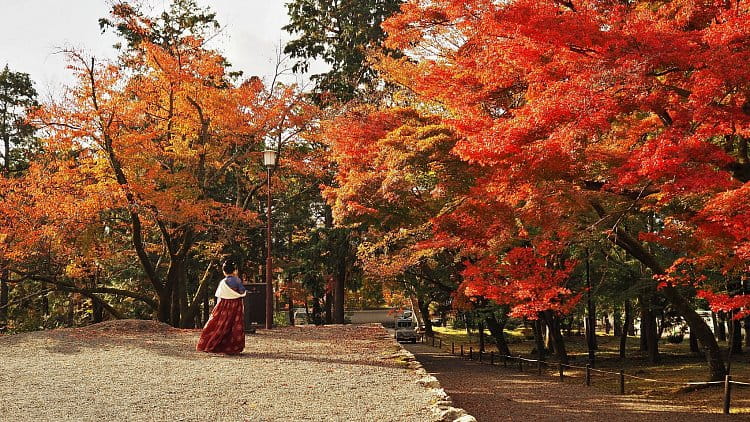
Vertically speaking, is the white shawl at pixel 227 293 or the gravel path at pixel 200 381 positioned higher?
the white shawl at pixel 227 293

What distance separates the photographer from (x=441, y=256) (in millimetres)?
25188

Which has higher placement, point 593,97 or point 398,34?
point 398,34

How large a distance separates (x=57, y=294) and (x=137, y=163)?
38.7 feet

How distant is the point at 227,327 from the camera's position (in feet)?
41.7

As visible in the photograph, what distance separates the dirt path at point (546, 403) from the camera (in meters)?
13.1

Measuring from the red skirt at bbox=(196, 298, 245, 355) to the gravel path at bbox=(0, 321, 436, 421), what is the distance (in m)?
0.33

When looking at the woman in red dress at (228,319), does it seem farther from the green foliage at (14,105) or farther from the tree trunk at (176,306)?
the green foliage at (14,105)

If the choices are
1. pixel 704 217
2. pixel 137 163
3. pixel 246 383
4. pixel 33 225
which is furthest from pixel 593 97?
pixel 33 225

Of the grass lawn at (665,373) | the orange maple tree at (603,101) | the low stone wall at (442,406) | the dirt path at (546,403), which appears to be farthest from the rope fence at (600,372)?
the low stone wall at (442,406)

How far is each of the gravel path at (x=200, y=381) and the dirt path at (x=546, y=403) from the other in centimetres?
246

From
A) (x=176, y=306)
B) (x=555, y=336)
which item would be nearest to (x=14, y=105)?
(x=176, y=306)

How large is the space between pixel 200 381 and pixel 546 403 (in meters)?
8.55

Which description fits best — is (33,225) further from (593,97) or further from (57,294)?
(593,97)

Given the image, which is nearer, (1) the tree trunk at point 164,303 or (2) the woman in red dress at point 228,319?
(2) the woman in red dress at point 228,319
